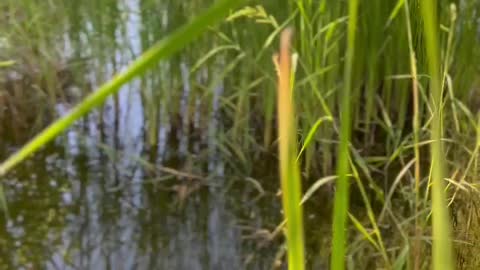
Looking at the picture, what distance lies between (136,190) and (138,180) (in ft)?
0.09

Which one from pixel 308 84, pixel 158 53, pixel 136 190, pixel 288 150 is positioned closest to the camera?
pixel 158 53

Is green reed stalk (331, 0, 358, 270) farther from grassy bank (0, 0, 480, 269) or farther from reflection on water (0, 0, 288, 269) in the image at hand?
reflection on water (0, 0, 288, 269)

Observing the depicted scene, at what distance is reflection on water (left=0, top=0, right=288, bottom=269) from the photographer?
1.13 metres

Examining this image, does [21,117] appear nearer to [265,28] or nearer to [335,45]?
[265,28]

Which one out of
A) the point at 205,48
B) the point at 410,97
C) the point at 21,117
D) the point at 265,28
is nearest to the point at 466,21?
the point at 410,97

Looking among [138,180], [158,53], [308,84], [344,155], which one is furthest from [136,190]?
[158,53]

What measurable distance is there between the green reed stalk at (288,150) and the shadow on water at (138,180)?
2.60 ft

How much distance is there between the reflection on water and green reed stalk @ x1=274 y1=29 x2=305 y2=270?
800 mm

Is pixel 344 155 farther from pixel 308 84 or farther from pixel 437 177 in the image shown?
pixel 308 84

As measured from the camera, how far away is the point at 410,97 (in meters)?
1.26

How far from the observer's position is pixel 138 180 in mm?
1276

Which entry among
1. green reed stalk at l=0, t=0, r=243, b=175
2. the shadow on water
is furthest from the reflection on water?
green reed stalk at l=0, t=0, r=243, b=175

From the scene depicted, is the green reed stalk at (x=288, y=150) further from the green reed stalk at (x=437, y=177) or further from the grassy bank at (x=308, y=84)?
the grassy bank at (x=308, y=84)

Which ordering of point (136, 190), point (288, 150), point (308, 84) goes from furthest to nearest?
point (136, 190) → point (308, 84) → point (288, 150)
